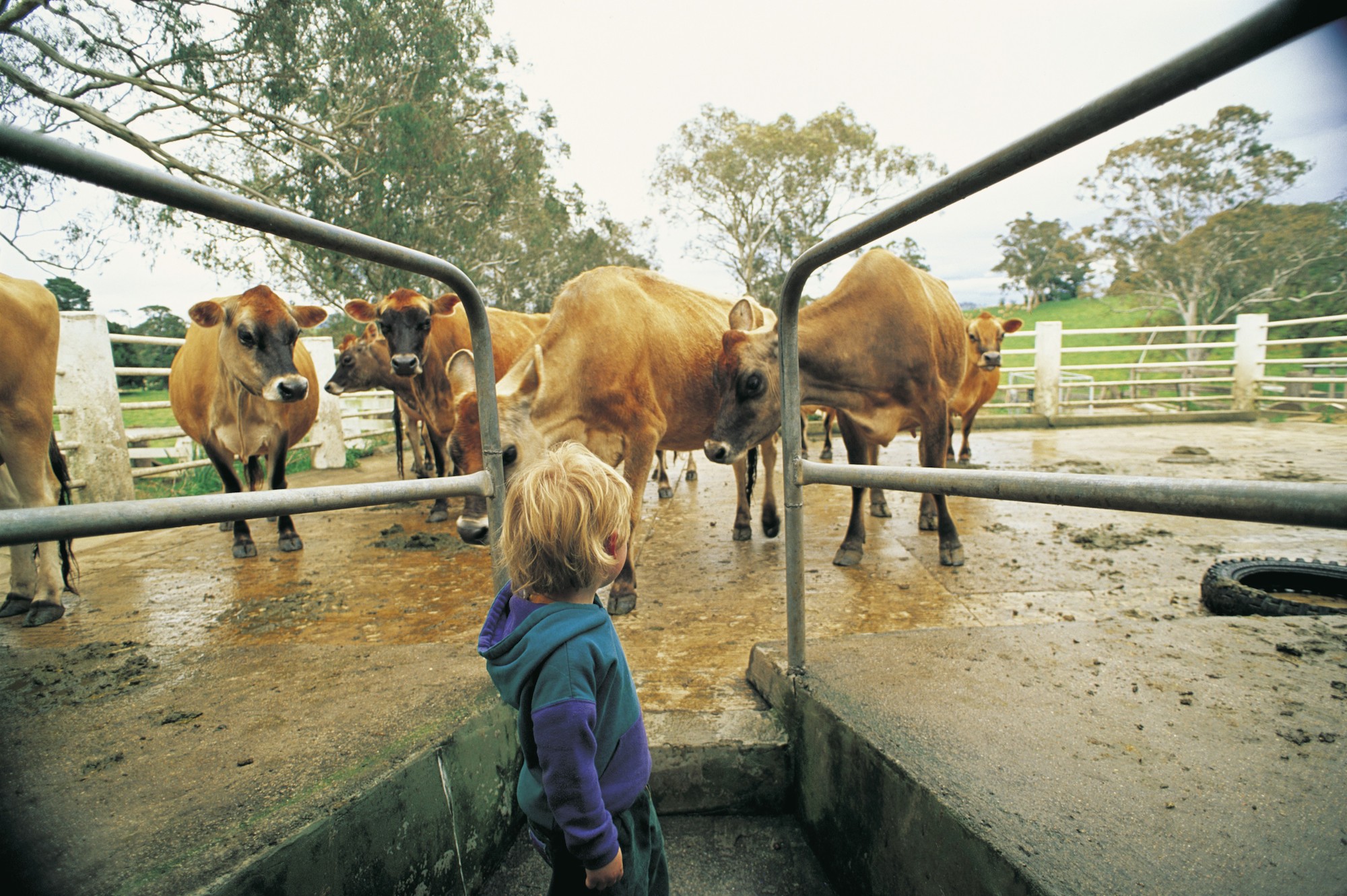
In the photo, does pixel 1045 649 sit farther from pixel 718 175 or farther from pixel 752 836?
pixel 718 175

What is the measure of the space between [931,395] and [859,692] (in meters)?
2.88

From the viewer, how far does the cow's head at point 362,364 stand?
7728 mm

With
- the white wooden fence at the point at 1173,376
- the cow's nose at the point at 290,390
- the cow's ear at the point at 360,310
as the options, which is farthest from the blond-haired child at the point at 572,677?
the white wooden fence at the point at 1173,376

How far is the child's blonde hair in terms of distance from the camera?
1323 millimetres

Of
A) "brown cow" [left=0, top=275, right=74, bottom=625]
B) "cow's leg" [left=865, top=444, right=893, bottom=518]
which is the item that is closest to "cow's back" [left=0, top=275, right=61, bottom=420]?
"brown cow" [left=0, top=275, right=74, bottom=625]

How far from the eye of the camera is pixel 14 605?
11.5 ft

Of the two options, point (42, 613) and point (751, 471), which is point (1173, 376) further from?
point (42, 613)

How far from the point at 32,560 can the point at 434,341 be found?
134 inches

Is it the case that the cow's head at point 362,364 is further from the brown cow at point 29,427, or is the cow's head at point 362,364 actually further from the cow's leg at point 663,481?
the brown cow at point 29,427

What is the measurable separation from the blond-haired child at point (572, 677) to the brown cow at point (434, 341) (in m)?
4.20

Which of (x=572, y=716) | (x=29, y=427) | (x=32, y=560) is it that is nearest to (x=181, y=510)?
(x=572, y=716)

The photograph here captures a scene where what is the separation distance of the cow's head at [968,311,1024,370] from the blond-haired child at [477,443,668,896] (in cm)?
714

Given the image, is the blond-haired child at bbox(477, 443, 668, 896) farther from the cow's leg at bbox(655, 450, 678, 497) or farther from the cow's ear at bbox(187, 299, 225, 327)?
the cow's leg at bbox(655, 450, 678, 497)

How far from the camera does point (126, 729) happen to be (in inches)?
71.0
